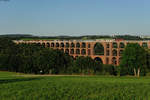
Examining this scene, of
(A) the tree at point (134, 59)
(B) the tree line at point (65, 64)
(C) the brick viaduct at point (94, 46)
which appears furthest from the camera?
(C) the brick viaduct at point (94, 46)

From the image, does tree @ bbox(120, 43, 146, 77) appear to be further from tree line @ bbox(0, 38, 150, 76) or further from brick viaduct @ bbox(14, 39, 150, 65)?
brick viaduct @ bbox(14, 39, 150, 65)

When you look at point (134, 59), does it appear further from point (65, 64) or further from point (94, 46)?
point (94, 46)

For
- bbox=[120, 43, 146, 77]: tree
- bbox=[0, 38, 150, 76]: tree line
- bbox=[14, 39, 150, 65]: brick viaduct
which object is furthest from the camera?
bbox=[14, 39, 150, 65]: brick viaduct

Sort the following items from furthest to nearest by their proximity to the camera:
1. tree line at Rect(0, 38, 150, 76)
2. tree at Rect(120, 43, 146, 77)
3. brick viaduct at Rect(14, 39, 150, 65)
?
brick viaduct at Rect(14, 39, 150, 65), tree line at Rect(0, 38, 150, 76), tree at Rect(120, 43, 146, 77)

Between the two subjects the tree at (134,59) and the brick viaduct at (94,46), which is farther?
the brick viaduct at (94,46)

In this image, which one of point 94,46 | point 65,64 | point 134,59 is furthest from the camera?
point 94,46

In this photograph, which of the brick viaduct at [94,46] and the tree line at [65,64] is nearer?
the tree line at [65,64]

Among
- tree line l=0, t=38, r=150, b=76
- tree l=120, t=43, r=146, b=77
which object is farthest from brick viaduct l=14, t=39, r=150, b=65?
tree l=120, t=43, r=146, b=77

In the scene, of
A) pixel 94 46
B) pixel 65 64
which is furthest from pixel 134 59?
pixel 94 46

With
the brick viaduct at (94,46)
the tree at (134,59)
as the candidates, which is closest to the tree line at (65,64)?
the tree at (134,59)

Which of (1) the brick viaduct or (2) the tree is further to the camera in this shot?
(1) the brick viaduct

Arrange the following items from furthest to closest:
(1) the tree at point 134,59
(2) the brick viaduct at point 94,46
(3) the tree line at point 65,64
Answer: (2) the brick viaduct at point 94,46 → (3) the tree line at point 65,64 → (1) the tree at point 134,59

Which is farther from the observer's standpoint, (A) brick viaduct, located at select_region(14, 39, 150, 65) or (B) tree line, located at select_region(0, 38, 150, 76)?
(A) brick viaduct, located at select_region(14, 39, 150, 65)

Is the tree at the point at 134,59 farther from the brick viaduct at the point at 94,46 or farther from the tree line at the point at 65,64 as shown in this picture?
the brick viaduct at the point at 94,46
